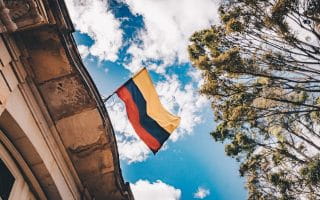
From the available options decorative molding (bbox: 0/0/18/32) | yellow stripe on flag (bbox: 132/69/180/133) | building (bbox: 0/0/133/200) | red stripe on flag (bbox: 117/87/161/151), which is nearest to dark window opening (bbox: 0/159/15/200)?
building (bbox: 0/0/133/200)

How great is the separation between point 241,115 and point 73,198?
5368mm

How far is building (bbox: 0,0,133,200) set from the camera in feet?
12.8

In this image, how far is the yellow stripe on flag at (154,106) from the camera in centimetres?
623

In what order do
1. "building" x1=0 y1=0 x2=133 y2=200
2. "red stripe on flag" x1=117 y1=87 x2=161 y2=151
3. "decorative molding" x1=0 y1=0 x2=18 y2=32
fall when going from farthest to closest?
"red stripe on flag" x1=117 y1=87 x2=161 y2=151 < "building" x1=0 y1=0 x2=133 y2=200 < "decorative molding" x1=0 y1=0 x2=18 y2=32

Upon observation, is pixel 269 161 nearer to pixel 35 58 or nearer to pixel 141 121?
pixel 141 121

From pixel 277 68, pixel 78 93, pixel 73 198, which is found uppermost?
pixel 277 68

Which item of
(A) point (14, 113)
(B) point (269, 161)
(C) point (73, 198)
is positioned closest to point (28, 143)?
(A) point (14, 113)

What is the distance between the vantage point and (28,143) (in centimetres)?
434

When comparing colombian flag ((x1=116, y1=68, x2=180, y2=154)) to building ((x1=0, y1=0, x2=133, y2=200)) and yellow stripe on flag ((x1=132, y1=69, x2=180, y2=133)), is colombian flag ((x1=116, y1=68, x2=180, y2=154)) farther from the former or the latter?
building ((x1=0, y1=0, x2=133, y2=200))

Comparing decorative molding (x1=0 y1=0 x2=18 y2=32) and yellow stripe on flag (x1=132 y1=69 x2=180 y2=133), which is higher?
Answer: yellow stripe on flag (x1=132 y1=69 x2=180 y2=133)

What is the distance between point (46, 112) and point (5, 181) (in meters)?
1.18

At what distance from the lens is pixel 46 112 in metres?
4.91

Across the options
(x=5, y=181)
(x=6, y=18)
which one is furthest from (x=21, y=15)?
(x=5, y=181)

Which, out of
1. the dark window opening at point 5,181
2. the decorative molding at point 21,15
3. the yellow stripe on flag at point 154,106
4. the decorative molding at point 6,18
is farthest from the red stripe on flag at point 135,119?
the decorative molding at point 6,18
